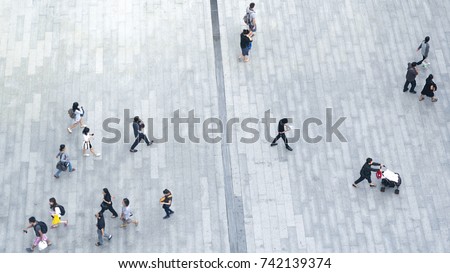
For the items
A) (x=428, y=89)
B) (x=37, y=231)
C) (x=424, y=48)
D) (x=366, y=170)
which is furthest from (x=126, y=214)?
(x=424, y=48)

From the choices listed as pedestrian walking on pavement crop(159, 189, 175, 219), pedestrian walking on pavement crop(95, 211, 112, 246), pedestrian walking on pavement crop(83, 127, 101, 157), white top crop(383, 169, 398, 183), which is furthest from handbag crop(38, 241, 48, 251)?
white top crop(383, 169, 398, 183)

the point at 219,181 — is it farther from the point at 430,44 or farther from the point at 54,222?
the point at 430,44

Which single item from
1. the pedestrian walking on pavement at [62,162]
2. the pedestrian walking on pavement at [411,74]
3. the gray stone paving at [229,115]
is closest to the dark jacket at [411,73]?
the pedestrian walking on pavement at [411,74]

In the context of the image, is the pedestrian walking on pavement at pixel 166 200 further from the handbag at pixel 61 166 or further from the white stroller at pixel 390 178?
the white stroller at pixel 390 178

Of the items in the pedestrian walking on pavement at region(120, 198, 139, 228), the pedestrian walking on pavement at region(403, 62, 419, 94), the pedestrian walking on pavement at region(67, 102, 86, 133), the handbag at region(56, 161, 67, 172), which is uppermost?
the pedestrian walking on pavement at region(403, 62, 419, 94)

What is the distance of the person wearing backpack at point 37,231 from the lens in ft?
65.8

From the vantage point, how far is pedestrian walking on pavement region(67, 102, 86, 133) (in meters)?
22.3

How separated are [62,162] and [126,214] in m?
2.59

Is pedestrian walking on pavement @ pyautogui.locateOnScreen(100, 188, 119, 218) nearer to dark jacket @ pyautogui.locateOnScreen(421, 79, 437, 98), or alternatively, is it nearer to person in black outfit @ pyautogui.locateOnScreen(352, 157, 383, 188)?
person in black outfit @ pyautogui.locateOnScreen(352, 157, 383, 188)

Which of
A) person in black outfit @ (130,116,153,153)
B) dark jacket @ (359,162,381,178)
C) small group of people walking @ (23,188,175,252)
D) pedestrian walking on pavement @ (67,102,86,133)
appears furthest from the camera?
pedestrian walking on pavement @ (67,102,86,133)

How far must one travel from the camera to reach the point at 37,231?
20188 mm

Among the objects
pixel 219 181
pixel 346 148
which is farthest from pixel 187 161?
pixel 346 148

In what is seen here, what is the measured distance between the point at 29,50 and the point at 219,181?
7963mm

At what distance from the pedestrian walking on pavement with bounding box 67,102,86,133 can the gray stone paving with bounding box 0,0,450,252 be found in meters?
0.42
